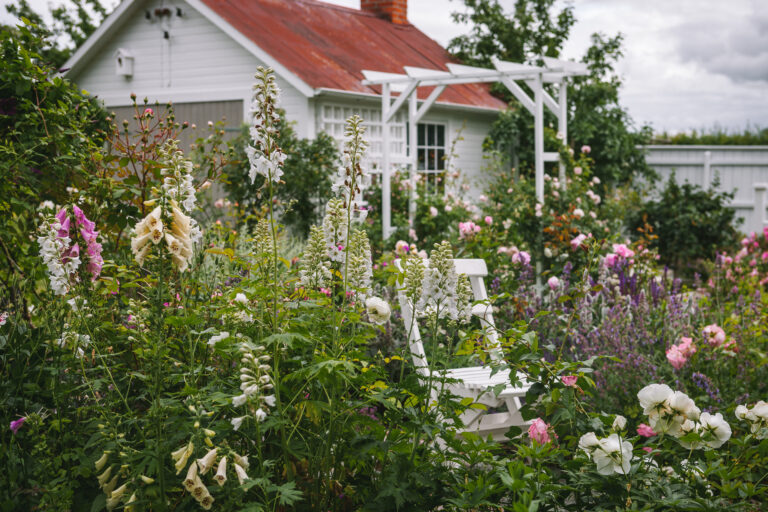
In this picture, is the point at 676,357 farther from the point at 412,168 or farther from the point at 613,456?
the point at 412,168

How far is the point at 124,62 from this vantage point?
1226 centimetres

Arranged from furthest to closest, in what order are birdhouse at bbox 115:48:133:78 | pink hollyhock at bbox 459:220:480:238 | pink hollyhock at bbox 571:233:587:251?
birdhouse at bbox 115:48:133:78, pink hollyhock at bbox 459:220:480:238, pink hollyhock at bbox 571:233:587:251

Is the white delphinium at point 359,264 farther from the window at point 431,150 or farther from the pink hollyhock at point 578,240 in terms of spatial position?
the window at point 431,150

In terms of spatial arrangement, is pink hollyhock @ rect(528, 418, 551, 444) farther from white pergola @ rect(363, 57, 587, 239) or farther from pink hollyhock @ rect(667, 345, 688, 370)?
white pergola @ rect(363, 57, 587, 239)

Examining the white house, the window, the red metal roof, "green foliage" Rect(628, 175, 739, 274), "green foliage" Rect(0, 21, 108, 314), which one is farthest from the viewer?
the window

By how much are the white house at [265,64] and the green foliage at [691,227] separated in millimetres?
3479

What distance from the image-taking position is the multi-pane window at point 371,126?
10.9 metres

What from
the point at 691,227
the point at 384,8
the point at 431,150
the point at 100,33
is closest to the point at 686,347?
the point at 691,227

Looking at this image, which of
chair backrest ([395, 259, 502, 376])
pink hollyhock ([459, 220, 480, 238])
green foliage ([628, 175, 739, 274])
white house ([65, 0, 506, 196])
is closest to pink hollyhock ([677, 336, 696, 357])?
chair backrest ([395, 259, 502, 376])

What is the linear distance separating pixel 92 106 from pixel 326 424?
261 centimetres

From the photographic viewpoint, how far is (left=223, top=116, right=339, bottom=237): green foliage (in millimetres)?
9836

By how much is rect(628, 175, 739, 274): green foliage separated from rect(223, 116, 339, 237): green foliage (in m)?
4.99

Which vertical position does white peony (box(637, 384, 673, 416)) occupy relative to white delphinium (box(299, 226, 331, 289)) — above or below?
below

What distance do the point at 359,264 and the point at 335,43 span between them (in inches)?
423
